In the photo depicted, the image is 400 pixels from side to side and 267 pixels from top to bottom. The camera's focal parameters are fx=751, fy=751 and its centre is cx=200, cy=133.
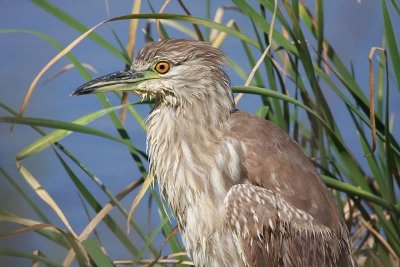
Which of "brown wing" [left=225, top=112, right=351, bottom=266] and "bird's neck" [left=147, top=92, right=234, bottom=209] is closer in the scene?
"brown wing" [left=225, top=112, right=351, bottom=266]

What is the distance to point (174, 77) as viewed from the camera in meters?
2.71

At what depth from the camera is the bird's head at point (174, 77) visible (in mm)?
2689

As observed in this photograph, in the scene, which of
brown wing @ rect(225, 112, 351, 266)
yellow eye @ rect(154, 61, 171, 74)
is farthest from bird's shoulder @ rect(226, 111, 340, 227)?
yellow eye @ rect(154, 61, 171, 74)

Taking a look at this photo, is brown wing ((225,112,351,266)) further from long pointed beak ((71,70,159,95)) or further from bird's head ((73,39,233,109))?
long pointed beak ((71,70,159,95))

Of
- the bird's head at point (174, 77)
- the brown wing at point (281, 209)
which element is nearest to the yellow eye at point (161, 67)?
the bird's head at point (174, 77)

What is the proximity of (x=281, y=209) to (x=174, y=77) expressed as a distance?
61 cm

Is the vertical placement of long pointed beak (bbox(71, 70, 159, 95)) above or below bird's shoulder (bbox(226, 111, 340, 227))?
above

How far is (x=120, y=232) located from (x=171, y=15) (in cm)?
81

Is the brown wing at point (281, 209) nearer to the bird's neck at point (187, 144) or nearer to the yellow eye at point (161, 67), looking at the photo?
the bird's neck at point (187, 144)

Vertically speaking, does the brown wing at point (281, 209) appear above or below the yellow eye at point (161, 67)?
below

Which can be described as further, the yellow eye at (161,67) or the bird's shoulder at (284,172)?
the yellow eye at (161,67)

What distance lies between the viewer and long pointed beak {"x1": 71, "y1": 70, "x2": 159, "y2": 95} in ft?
8.78

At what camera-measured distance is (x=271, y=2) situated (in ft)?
9.54

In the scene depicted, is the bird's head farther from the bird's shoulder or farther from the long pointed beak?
the bird's shoulder
